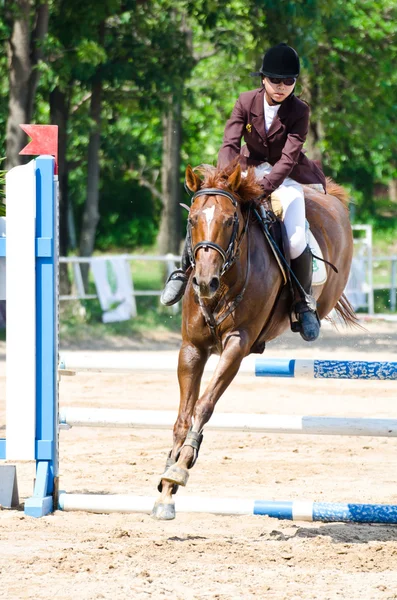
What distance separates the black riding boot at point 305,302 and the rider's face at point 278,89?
839 mm

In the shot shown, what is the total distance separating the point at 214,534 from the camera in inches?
186

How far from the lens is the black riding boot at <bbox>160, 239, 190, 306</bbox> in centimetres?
507

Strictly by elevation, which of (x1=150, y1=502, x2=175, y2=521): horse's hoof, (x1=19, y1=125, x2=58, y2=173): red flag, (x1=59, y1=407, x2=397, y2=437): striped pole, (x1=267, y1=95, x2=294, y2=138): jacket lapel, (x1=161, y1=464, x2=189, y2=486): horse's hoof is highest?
(x1=267, y1=95, x2=294, y2=138): jacket lapel

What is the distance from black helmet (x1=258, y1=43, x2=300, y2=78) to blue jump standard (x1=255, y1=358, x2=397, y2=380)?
1528 millimetres

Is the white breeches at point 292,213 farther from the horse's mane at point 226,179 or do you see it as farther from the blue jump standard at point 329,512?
the blue jump standard at point 329,512

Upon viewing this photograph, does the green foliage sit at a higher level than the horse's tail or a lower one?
higher

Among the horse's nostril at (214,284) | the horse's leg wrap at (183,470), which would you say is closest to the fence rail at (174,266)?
the horse's leg wrap at (183,470)

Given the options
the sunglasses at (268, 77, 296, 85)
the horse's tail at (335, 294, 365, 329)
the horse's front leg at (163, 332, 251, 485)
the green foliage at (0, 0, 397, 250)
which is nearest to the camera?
the horse's front leg at (163, 332, 251, 485)

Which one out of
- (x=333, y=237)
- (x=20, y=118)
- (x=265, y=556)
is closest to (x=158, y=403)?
(x=333, y=237)

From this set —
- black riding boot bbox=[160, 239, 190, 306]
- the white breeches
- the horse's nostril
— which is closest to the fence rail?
the white breeches

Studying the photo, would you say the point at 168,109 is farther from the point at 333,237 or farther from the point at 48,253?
the point at 48,253

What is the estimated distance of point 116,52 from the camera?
15711mm

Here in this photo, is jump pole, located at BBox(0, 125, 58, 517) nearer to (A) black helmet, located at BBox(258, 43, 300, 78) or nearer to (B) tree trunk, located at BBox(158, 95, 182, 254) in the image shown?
(A) black helmet, located at BBox(258, 43, 300, 78)

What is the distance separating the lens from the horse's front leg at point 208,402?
4.38m
